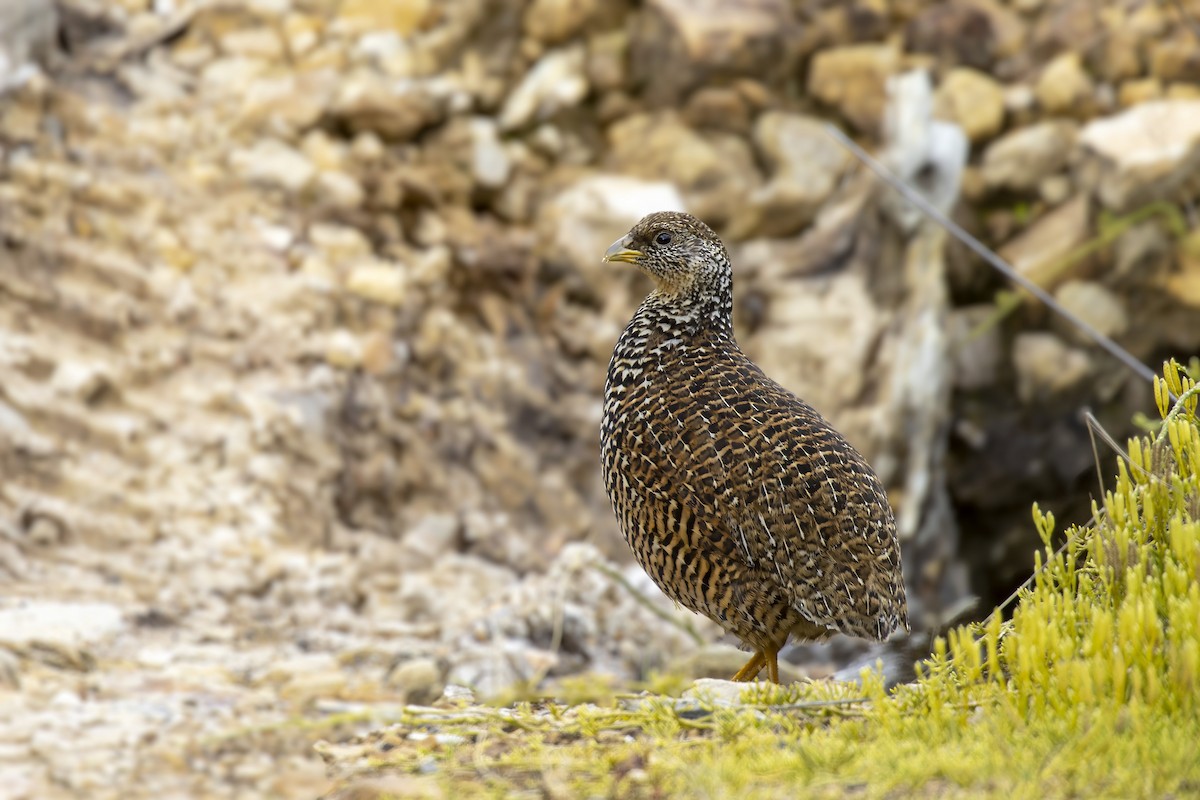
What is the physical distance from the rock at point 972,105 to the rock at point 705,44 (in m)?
1.07

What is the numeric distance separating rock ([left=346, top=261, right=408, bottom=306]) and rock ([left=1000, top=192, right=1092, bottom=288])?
389 cm

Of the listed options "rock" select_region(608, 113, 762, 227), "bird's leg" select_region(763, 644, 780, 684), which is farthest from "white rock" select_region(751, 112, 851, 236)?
"bird's leg" select_region(763, 644, 780, 684)

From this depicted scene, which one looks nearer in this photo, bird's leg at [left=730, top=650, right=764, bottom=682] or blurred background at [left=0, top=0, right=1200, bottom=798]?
bird's leg at [left=730, top=650, right=764, bottom=682]

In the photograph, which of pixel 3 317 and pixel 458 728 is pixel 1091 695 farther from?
pixel 3 317

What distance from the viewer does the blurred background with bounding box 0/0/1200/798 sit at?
286 inches

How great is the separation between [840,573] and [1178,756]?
4.95 ft

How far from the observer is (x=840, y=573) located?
15.1 feet

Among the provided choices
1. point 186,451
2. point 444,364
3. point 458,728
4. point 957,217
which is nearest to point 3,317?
point 186,451

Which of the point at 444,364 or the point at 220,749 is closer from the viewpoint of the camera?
the point at 220,749

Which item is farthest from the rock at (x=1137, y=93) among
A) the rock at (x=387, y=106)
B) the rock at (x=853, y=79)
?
the rock at (x=387, y=106)

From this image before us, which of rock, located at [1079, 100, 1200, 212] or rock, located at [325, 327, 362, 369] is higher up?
rock, located at [1079, 100, 1200, 212]

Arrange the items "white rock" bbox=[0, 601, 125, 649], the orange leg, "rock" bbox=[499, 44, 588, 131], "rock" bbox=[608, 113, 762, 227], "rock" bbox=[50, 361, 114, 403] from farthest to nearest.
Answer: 1. "rock" bbox=[499, 44, 588, 131]
2. "rock" bbox=[608, 113, 762, 227]
3. "rock" bbox=[50, 361, 114, 403]
4. "white rock" bbox=[0, 601, 125, 649]
5. the orange leg

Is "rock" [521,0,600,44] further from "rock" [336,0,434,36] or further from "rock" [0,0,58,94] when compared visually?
"rock" [0,0,58,94]

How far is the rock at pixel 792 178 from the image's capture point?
924cm
